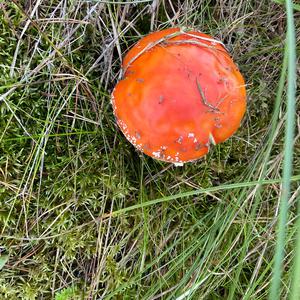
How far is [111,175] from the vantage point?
2.28 meters

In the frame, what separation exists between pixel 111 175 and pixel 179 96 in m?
0.67

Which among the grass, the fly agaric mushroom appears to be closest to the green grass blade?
the fly agaric mushroom

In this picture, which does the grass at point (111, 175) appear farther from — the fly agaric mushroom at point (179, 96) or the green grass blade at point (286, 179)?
the green grass blade at point (286, 179)

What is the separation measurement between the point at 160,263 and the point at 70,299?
491mm

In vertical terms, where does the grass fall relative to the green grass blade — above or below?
below

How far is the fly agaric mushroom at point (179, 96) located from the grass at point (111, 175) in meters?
0.30

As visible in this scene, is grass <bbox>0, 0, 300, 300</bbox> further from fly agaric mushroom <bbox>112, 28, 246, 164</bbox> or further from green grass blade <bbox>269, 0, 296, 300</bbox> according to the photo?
green grass blade <bbox>269, 0, 296, 300</bbox>

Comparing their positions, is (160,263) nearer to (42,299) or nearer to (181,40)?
(42,299)

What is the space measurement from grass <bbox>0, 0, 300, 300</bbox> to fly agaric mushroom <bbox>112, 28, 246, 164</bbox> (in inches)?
11.7

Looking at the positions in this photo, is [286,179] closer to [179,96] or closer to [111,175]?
[179,96]

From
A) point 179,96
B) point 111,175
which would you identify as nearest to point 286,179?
point 179,96

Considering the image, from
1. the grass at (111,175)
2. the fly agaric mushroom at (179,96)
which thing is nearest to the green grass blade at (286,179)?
the fly agaric mushroom at (179,96)

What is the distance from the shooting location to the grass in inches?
84.7

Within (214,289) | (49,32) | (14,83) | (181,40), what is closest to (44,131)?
(14,83)
